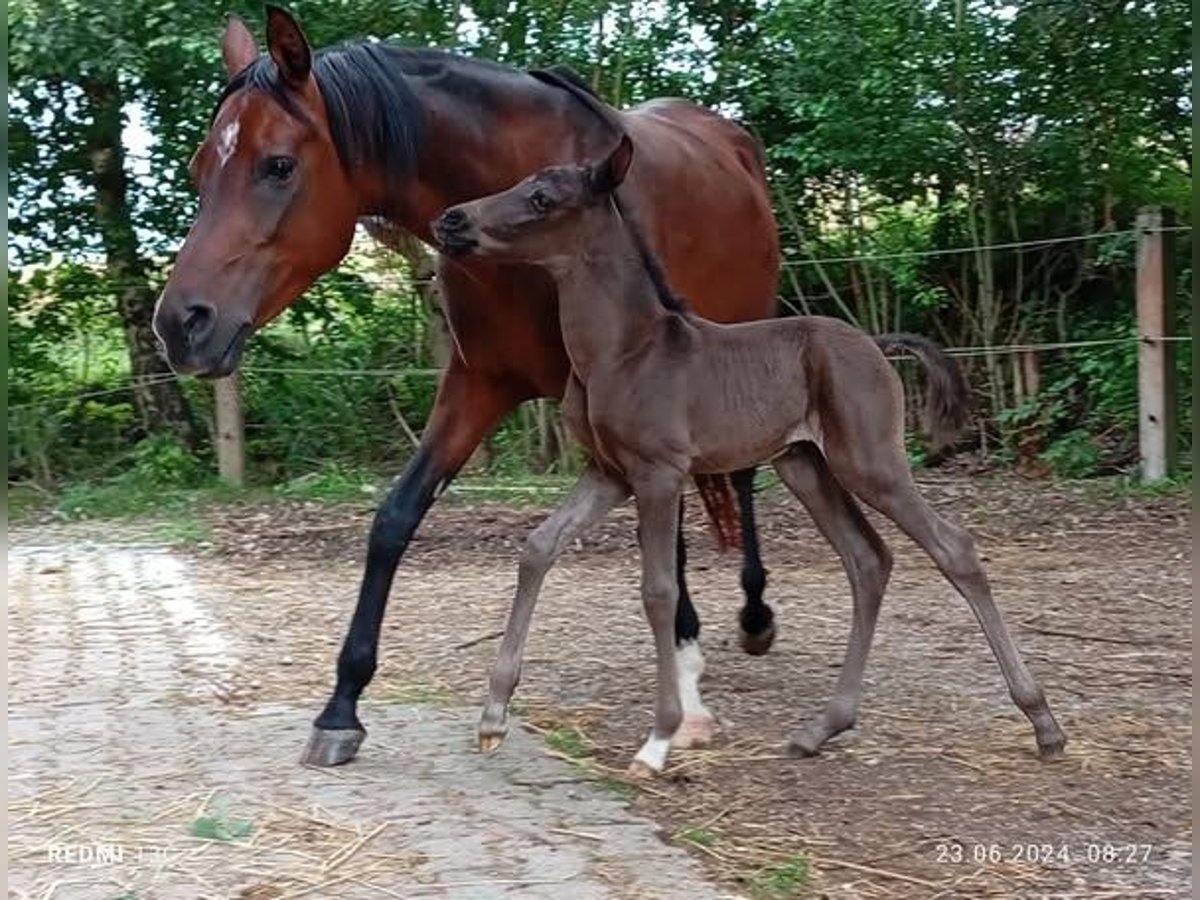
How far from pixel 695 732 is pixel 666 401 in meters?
0.88

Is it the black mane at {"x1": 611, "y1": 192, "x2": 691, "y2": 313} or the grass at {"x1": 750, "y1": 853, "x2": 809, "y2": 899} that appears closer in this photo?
the grass at {"x1": 750, "y1": 853, "x2": 809, "y2": 899}

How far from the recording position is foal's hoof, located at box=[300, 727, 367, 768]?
349 cm

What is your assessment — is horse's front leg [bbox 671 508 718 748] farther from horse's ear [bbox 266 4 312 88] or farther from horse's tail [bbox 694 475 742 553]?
horse's ear [bbox 266 4 312 88]

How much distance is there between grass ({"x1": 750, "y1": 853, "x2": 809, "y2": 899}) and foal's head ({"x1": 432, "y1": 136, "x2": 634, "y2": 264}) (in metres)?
1.47

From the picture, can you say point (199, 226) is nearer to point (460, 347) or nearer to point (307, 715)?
point (460, 347)

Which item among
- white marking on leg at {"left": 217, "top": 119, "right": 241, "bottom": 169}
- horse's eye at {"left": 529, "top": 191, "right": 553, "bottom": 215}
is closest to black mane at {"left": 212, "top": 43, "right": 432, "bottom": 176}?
white marking on leg at {"left": 217, "top": 119, "right": 241, "bottom": 169}

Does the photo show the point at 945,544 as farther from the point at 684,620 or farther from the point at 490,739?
the point at 490,739

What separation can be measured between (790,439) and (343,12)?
6.09 m

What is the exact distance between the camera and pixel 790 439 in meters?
3.49

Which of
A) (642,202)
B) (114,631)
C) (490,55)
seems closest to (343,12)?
(490,55)

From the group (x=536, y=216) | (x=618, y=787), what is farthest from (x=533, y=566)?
(x=536, y=216)

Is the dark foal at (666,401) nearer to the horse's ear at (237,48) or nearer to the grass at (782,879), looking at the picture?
the grass at (782,879)

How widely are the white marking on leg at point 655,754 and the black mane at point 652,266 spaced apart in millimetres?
1037

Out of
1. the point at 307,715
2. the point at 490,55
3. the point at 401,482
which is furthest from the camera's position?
the point at 490,55
